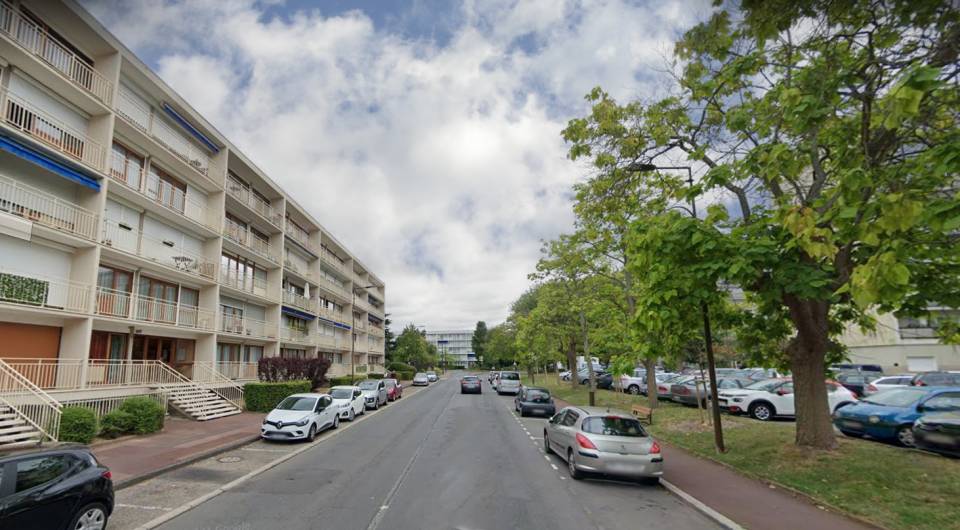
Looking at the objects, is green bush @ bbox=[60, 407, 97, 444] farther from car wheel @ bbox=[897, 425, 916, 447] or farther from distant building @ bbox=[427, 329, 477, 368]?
distant building @ bbox=[427, 329, 477, 368]

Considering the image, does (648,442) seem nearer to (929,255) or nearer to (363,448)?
(929,255)

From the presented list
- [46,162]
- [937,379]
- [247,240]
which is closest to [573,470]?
[46,162]

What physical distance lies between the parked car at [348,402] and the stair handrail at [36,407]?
8425 mm

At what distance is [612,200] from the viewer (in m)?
11.3

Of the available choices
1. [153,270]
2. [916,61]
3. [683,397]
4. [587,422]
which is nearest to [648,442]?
[587,422]

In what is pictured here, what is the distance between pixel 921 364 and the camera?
34812 mm

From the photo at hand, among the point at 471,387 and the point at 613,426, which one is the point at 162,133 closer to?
the point at 613,426

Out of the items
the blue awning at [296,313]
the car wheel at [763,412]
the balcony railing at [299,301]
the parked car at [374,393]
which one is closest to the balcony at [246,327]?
the blue awning at [296,313]

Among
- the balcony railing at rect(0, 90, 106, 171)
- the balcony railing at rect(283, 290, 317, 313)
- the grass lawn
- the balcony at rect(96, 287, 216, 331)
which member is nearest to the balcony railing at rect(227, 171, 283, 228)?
the balcony railing at rect(283, 290, 317, 313)

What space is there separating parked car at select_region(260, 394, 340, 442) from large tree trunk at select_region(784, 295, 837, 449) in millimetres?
12588

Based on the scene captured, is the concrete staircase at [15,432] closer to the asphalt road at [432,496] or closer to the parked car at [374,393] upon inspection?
the asphalt road at [432,496]

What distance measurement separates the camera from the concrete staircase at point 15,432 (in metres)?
11.1

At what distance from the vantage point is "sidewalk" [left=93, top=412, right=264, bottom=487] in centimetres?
1020

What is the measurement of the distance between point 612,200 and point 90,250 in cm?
1635
